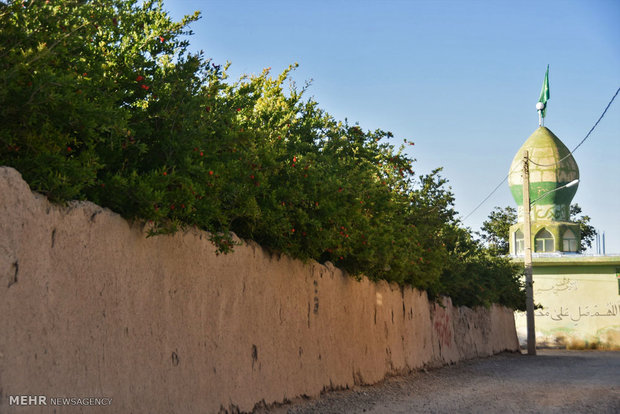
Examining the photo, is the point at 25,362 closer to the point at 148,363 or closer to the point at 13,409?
the point at 13,409

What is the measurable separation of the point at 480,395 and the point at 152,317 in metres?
6.73

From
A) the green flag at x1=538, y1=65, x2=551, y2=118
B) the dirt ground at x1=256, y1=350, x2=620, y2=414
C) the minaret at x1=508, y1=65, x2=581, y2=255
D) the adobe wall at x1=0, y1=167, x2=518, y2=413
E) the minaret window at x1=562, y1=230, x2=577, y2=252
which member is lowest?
the dirt ground at x1=256, y1=350, x2=620, y2=414

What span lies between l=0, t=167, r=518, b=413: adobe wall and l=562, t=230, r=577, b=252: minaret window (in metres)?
35.7

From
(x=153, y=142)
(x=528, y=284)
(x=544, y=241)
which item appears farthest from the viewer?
(x=544, y=241)

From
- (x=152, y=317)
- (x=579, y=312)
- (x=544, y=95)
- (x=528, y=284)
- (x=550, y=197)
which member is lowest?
(x=579, y=312)

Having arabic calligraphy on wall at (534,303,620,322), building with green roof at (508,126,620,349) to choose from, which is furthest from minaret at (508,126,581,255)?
arabic calligraphy on wall at (534,303,620,322)

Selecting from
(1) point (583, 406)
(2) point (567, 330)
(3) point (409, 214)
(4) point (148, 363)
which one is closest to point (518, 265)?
(2) point (567, 330)

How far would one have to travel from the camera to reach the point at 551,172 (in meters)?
46.3

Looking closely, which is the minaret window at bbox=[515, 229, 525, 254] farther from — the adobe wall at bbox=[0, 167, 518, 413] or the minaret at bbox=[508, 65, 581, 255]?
the adobe wall at bbox=[0, 167, 518, 413]

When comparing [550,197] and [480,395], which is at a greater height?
[550,197]

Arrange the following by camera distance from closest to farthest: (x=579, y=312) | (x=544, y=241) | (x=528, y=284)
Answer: (x=528, y=284)
(x=579, y=312)
(x=544, y=241)

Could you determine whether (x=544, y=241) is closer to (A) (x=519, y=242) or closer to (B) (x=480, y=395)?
(A) (x=519, y=242)

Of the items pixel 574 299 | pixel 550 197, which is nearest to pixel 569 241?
pixel 550 197

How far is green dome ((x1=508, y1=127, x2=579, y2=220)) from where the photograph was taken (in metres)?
46.2
